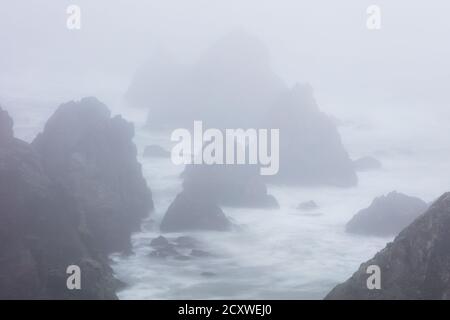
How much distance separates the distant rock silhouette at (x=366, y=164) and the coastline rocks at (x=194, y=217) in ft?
106

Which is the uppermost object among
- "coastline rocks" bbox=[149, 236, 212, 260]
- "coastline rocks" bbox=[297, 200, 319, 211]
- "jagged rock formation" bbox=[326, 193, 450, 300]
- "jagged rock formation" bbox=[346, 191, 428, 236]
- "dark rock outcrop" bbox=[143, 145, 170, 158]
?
"dark rock outcrop" bbox=[143, 145, 170, 158]

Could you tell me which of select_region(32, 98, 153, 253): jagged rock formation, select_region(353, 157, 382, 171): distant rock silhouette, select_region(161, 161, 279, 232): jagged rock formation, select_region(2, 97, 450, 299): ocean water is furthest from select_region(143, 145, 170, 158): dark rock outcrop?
select_region(353, 157, 382, 171): distant rock silhouette

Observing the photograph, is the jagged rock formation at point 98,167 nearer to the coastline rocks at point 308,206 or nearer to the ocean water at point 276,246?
the ocean water at point 276,246

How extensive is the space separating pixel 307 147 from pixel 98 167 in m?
31.3

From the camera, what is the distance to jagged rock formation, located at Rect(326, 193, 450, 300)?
28516mm

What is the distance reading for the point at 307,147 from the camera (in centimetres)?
7731

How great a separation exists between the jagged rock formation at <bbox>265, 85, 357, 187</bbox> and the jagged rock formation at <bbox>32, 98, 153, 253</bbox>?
20414 mm

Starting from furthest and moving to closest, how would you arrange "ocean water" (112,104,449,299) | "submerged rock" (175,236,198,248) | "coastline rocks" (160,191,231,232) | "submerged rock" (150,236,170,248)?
"coastline rocks" (160,191,231,232) < "submerged rock" (175,236,198,248) < "submerged rock" (150,236,170,248) < "ocean water" (112,104,449,299)

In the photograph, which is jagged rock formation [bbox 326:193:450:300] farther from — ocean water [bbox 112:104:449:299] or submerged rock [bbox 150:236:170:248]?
submerged rock [bbox 150:236:170:248]

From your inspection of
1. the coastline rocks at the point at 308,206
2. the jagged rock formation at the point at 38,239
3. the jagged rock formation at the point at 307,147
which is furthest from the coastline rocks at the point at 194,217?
the jagged rock formation at the point at 307,147

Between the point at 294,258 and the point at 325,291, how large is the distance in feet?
22.5

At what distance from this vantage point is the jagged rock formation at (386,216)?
57.6 metres

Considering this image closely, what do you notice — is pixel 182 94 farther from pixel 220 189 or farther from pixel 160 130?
pixel 220 189
